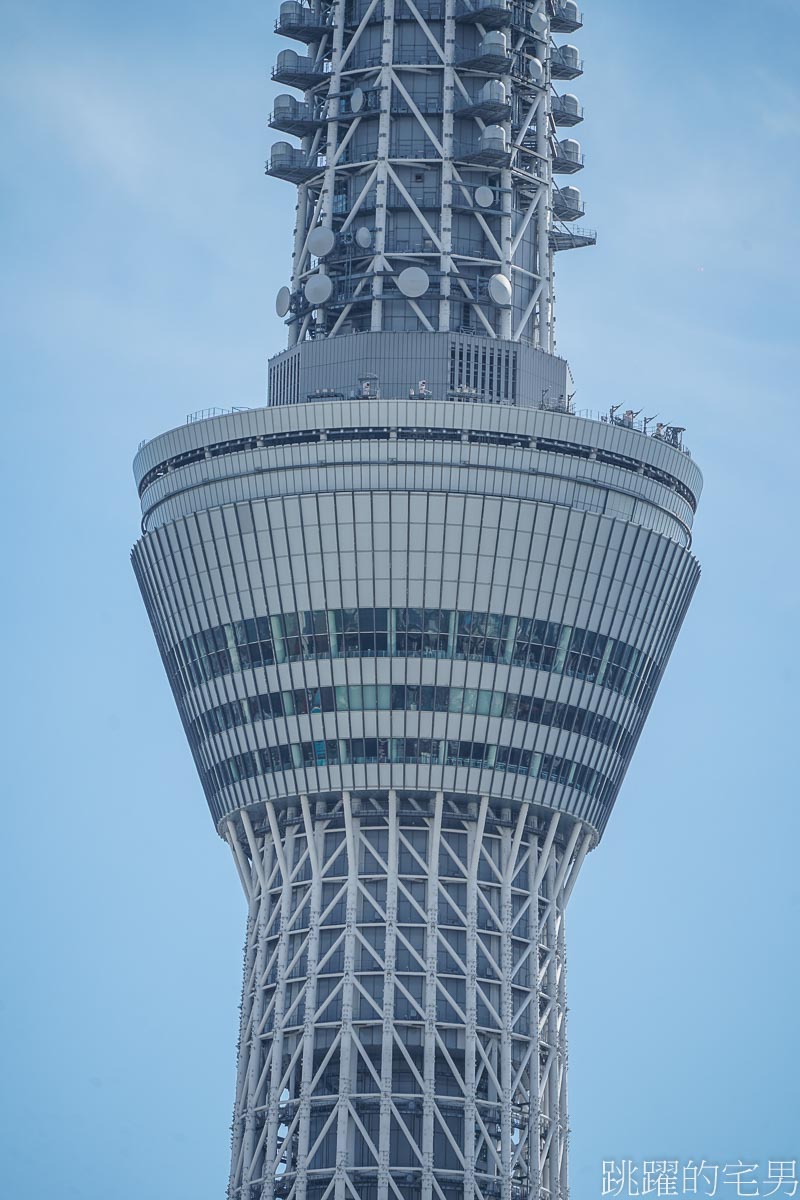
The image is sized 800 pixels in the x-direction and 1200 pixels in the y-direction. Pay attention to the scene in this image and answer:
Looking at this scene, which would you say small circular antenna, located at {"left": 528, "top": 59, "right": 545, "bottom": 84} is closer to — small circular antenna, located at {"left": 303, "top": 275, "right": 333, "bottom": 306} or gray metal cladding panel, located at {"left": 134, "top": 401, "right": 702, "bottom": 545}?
small circular antenna, located at {"left": 303, "top": 275, "right": 333, "bottom": 306}

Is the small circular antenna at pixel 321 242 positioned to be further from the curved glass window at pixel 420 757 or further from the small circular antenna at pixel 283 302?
the curved glass window at pixel 420 757

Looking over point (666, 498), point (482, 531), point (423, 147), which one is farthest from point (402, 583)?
point (423, 147)

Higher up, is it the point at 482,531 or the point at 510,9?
the point at 510,9

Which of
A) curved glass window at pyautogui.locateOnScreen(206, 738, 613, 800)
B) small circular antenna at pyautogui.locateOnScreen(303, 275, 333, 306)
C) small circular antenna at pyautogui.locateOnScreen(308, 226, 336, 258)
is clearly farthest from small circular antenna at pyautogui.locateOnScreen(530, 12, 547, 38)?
curved glass window at pyautogui.locateOnScreen(206, 738, 613, 800)

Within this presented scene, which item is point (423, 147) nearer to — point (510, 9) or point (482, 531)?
point (510, 9)

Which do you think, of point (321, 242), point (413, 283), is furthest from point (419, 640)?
point (321, 242)

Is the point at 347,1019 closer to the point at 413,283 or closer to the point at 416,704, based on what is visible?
the point at 416,704
